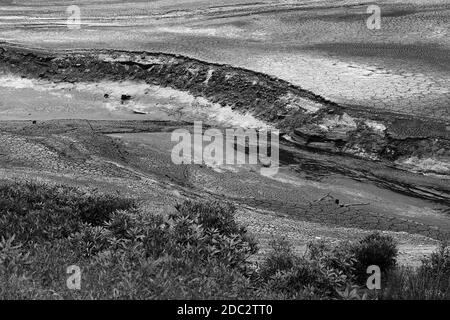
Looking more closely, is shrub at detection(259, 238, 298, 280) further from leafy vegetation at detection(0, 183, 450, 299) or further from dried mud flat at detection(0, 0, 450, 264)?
dried mud flat at detection(0, 0, 450, 264)

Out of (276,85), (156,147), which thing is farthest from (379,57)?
(156,147)

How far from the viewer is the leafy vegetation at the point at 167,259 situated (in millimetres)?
5578

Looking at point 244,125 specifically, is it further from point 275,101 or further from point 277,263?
point 277,263

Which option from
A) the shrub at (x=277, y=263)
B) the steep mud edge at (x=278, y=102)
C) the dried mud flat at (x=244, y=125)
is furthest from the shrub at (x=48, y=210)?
the steep mud edge at (x=278, y=102)

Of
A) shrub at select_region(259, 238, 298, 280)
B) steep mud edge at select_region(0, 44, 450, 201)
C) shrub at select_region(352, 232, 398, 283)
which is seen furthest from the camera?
steep mud edge at select_region(0, 44, 450, 201)

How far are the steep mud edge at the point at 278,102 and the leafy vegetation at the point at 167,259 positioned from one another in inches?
143

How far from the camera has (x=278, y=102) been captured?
12094mm

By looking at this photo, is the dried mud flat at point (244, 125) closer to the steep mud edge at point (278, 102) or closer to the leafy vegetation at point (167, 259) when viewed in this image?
the steep mud edge at point (278, 102)

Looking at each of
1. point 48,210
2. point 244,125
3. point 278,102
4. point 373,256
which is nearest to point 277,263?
point 373,256

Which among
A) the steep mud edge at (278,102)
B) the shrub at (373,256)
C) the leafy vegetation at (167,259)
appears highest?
the steep mud edge at (278,102)

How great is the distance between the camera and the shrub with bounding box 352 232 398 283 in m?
6.68

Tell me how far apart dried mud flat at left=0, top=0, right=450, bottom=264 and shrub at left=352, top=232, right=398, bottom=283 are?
46 cm

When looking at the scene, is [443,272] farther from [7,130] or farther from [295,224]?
[7,130]

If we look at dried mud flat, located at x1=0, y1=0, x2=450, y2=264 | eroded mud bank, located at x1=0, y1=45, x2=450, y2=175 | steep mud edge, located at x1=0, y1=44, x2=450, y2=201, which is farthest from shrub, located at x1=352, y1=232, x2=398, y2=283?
eroded mud bank, located at x1=0, y1=45, x2=450, y2=175
